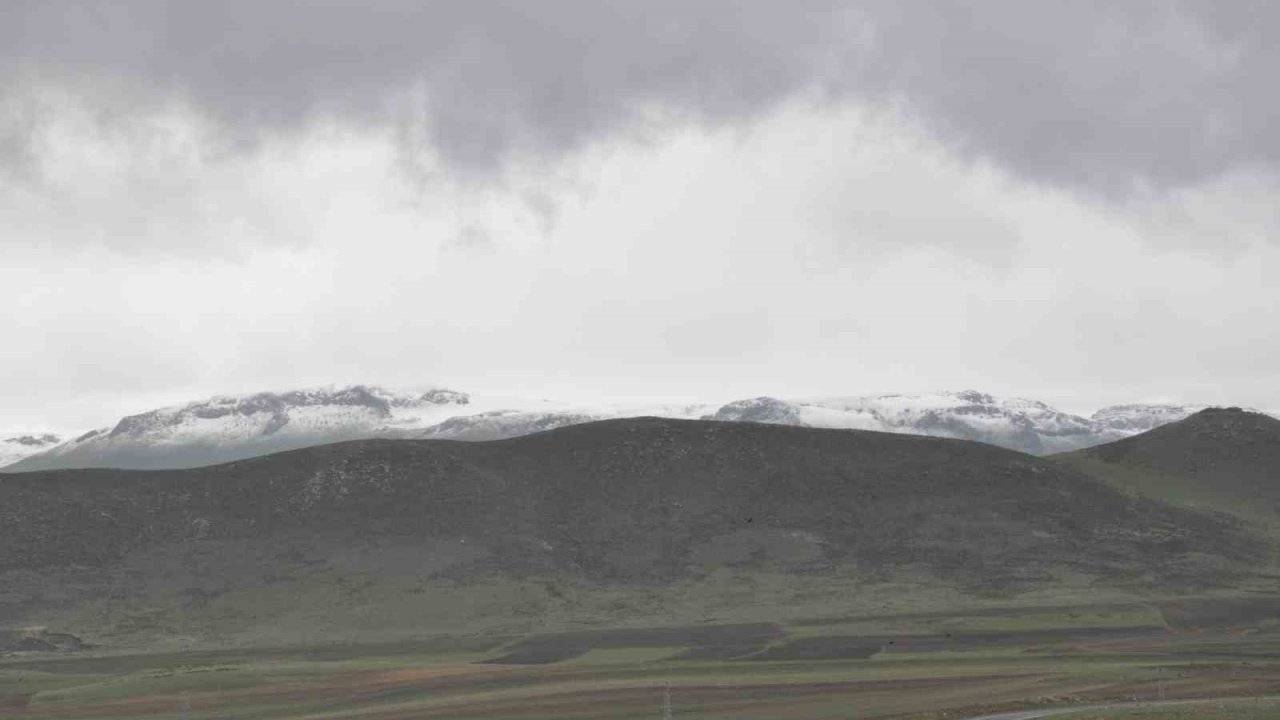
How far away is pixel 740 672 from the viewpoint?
113375 mm

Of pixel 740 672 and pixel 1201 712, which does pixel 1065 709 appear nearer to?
pixel 1201 712

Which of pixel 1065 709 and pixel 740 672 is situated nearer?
pixel 1065 709

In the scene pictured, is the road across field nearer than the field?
Yes

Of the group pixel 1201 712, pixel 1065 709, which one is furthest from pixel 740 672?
pixel 1201 712

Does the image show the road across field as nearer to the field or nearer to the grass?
the grass

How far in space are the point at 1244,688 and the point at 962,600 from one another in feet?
259

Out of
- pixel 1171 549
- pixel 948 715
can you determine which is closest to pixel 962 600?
pixel 1171 549

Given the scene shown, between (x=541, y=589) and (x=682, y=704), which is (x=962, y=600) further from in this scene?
(x=682, y=704)

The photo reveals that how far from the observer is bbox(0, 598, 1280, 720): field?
94.6 meters

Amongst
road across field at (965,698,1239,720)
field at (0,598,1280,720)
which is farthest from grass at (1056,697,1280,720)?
road across field at (965,698,1239,720)

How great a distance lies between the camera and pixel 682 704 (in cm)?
9562

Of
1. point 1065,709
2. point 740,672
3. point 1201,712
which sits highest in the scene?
point 740,672

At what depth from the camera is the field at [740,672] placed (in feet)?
310

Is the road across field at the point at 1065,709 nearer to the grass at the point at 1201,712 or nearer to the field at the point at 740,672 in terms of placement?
the grass at the point at 1201,712
